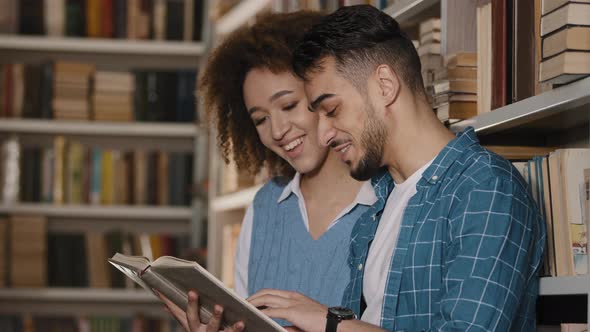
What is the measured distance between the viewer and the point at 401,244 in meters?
1.40

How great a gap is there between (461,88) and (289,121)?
16.4 inches

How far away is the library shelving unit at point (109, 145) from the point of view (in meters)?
4.08

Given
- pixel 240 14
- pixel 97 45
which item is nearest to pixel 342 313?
pixel 240 14

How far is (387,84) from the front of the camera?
1433 millimetres

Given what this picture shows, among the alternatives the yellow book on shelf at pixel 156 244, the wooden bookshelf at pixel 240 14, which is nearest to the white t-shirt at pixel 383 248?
the wooden bookshelf at pixel 240 14

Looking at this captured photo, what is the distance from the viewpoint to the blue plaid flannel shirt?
4.03ft

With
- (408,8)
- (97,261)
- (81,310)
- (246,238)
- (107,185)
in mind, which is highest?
(408,8)

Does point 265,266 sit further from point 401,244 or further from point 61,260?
point 61,260

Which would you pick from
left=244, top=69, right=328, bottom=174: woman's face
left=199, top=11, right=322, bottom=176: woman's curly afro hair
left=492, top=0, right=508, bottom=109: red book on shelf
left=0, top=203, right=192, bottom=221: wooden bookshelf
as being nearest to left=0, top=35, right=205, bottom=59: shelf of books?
left=0, top=203, right=192, bottom=221: wooden bookshelf

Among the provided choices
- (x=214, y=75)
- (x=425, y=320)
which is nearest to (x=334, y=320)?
(x=425, y=320)

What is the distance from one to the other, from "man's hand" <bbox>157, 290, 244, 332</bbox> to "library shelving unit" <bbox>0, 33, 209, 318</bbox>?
2344mm

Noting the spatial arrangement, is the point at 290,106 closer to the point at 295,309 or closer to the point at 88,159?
the point at 295,309

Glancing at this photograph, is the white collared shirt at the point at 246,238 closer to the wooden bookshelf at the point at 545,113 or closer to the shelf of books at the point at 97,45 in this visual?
the wooden bookshelf at the point at 545,113

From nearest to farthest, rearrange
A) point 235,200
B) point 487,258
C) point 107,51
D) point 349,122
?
point 487,258 → point 349,122 → point 235,200 → point 107,51
